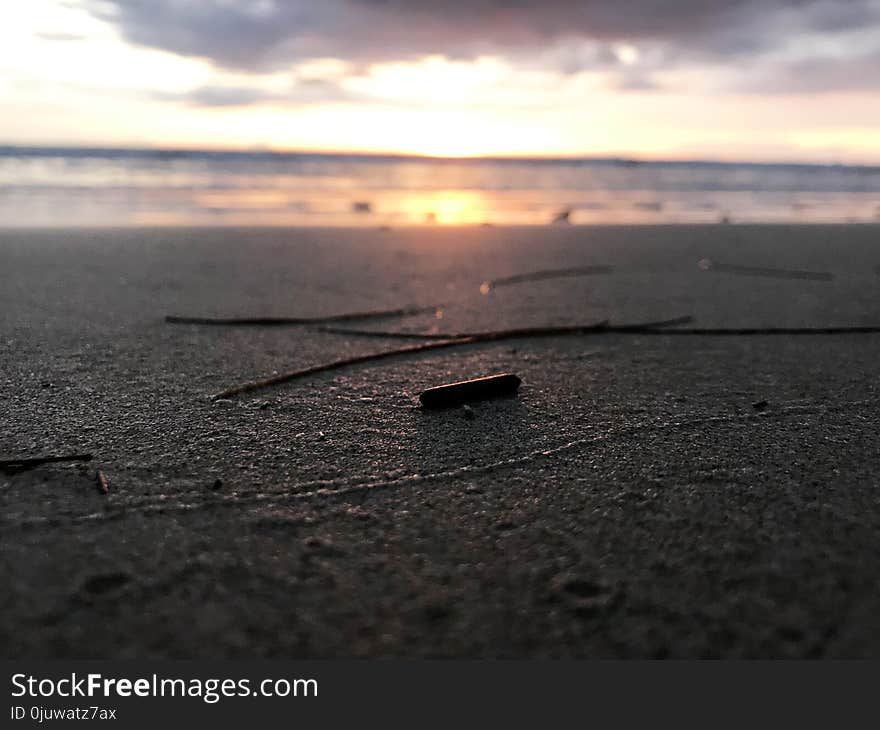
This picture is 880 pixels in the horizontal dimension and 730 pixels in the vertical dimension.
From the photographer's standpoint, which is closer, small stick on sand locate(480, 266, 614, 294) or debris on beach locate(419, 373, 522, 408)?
debris on beach locate(419, 373, 522, 408)

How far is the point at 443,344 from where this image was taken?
88.4 inches

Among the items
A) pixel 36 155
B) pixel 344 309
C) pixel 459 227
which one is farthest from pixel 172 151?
pixel 344 309

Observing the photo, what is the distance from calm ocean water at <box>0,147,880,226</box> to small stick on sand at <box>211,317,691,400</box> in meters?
5.42

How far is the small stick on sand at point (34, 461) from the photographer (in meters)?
1.31

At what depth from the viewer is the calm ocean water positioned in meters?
8.13

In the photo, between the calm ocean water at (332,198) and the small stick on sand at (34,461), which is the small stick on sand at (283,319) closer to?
the small stick on sand at (34,461)

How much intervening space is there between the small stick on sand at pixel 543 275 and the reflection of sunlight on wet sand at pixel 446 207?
3.65 meters

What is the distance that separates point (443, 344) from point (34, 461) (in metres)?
1.26

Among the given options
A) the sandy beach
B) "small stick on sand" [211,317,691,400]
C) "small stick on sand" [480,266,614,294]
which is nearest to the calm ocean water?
"small stick on sand" [480,266,614,294]

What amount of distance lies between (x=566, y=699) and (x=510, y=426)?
0.81 metres

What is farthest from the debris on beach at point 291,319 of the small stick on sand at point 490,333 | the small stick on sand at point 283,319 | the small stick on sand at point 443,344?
the small stick on sand at point 443,344

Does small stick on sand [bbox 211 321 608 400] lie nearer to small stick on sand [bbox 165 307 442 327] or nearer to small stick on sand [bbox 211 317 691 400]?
small stick on sand [bbox 211 317 691 400]

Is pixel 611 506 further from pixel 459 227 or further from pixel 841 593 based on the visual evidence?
pixel 459 227

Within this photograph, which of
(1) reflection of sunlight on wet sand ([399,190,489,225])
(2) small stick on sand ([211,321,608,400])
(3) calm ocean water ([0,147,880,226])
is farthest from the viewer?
(1) reflection of sunlight on wet sand ([399,190,489,225])
